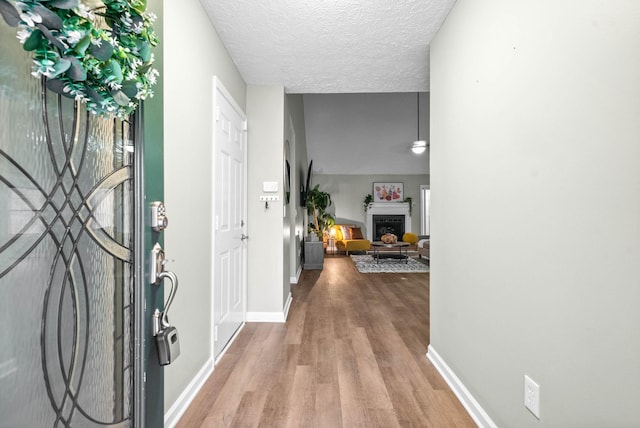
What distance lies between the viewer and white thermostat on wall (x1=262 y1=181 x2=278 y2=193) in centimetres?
349

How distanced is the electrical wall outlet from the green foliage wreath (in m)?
1.72

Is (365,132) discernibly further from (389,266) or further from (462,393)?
(462,393)

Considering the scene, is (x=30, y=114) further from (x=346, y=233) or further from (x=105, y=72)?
(x=346, y=233)

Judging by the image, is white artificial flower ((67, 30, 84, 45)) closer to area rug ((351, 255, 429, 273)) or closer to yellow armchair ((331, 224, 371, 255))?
area rug ((351, 255, 429, 273))

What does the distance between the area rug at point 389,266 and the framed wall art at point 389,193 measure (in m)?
2.99

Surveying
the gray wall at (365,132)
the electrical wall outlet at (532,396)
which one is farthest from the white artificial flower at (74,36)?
the gray wall at (365,132)

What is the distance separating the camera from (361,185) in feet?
34.8

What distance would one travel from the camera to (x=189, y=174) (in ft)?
6.59

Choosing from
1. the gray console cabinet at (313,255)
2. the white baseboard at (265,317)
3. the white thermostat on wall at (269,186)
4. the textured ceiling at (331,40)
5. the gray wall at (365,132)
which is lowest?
the white baseboard at (265,317)

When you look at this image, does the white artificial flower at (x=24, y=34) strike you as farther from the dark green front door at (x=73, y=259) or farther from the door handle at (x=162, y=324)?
the door handle at (x=162, y=324)

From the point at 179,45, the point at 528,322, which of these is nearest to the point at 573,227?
the point at 528,322

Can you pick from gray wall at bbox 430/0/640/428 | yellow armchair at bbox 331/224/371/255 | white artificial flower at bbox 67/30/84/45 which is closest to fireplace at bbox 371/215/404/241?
yellow armchair at bbox 331/224/371/255

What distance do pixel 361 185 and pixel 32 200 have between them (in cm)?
1005

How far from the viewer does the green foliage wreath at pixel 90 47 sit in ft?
2.17
